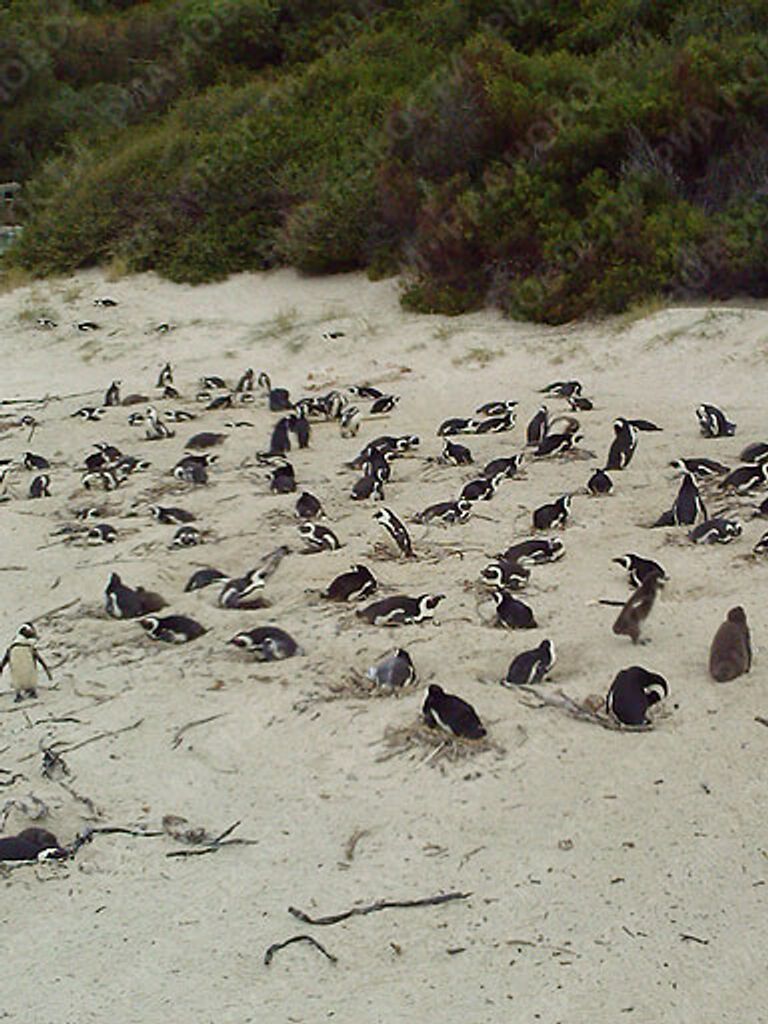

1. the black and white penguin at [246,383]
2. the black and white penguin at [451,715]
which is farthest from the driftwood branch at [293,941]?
the black and white penguin at [246,383]

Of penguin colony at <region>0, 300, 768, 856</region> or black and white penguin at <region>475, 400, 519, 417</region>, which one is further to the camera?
black and white penguin at <region>475, 400, 519, 417</region>

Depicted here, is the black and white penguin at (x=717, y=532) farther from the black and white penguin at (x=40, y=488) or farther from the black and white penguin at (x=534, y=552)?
the black and white penguin at (x=40, y=488)

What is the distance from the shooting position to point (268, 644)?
640 centimetres

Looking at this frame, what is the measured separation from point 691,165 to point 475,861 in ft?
44.6

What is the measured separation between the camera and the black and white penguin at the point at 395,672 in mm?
5852

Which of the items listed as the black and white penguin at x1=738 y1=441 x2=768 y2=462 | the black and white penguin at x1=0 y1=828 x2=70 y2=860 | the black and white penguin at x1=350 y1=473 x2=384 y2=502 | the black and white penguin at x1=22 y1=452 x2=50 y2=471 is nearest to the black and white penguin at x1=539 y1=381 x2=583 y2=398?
the black and white penguin at x1=738 y1=441 x2=768 y2=462

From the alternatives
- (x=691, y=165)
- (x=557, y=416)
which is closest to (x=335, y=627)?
(x=557, y=416)

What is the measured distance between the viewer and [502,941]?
404 centimetres

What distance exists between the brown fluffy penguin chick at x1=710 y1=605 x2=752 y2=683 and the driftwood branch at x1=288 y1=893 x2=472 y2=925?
1819 mm

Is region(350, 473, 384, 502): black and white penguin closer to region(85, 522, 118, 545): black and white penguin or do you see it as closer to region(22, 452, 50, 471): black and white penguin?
region(85, 522, 118, 545): black and white penguin

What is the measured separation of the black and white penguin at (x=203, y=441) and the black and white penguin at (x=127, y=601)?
4.52 metres

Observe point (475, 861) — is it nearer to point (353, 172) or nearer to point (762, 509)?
point (762, 509)

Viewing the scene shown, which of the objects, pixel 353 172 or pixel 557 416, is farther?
pixel 353 172

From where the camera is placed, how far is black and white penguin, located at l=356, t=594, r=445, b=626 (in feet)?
21.8
